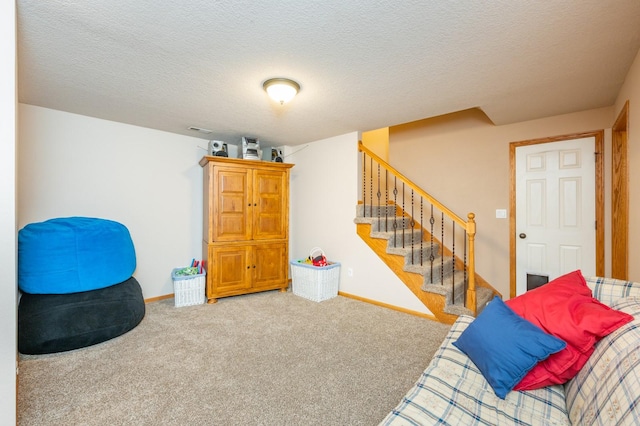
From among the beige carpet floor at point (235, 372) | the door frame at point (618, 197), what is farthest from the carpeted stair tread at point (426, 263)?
the door frame at point (618, 197)

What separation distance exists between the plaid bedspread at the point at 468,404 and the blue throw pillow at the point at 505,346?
0.19ft

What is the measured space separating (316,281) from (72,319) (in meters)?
2.47

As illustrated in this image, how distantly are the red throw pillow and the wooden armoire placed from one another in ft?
10.6

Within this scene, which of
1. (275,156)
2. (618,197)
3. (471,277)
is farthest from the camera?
(275,156)

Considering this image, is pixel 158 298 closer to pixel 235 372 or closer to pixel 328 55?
pixel 235 372

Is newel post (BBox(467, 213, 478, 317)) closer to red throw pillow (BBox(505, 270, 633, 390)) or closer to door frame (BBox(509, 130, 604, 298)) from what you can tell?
door frame (BBox(509, 130, 604, 298))

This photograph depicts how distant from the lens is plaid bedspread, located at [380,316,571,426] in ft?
3.48

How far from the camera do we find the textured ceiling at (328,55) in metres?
1.61

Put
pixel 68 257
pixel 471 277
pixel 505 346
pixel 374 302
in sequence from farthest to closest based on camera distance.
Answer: pixel 374 302 < pixel 471 277 < pixel 68 257 < pixel 505 346

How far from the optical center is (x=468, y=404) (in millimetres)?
1158

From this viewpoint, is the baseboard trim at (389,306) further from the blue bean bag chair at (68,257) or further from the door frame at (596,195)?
the blue bean bag chair at (68,257)

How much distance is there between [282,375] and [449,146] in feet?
11.3

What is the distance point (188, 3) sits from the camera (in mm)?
Answer: 1545

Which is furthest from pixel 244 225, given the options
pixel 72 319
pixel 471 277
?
pixel 471 277
